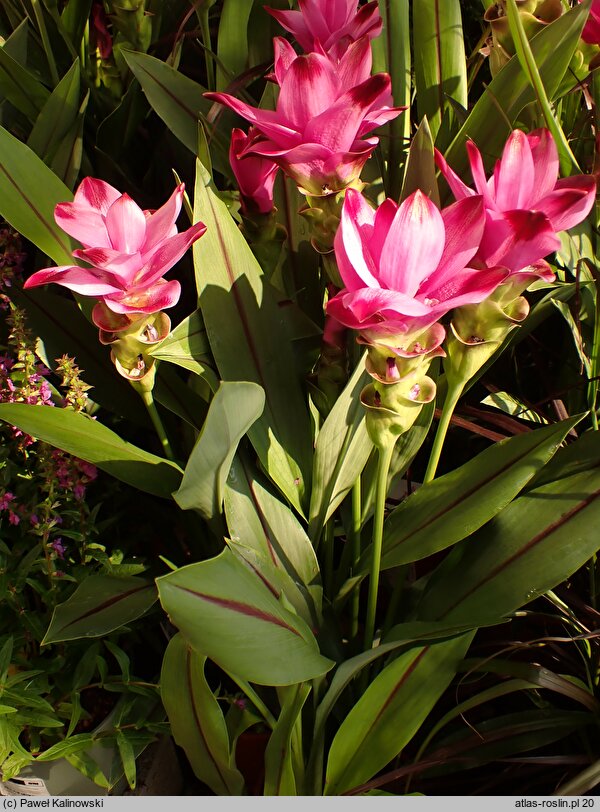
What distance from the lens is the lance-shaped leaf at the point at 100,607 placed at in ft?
1.52

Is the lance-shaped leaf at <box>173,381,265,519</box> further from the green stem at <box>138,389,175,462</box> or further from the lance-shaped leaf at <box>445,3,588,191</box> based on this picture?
the lance-shaped leaf at <box>445,3,588,191</box>

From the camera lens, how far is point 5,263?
1.86 feet

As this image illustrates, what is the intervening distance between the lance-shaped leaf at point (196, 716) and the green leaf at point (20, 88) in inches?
19.6

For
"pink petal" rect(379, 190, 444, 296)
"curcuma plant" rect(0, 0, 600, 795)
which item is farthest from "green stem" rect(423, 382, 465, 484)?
"pink petal" rect(379, 190, 444, 296)

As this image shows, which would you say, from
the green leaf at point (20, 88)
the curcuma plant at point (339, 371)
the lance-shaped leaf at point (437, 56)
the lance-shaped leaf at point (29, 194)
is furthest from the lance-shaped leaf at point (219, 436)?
the green leaf at point (20, 88)

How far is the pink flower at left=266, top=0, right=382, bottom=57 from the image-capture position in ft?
1.51

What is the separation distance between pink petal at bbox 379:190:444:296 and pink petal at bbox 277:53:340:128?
102 mm

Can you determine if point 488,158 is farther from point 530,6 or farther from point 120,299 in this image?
point 120,299

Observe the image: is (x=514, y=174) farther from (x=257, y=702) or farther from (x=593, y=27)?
(x=257, y=702)

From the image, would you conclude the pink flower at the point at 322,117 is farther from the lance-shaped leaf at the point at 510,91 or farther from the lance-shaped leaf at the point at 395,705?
the lance-shaped leaf at the point at 395,705

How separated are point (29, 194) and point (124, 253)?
16 centimetres

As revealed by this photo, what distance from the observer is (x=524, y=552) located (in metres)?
0.44

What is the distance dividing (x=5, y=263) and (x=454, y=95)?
389mm

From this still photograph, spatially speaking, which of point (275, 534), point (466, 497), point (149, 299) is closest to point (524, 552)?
point (466, 497)
